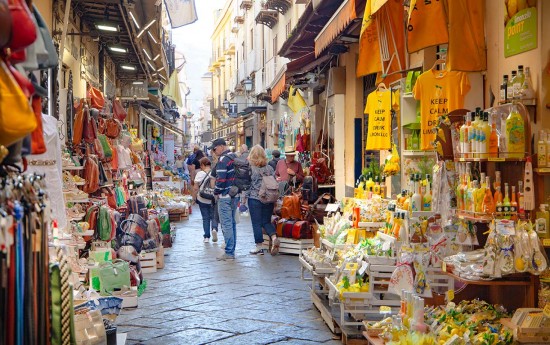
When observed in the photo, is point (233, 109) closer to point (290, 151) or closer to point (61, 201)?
point (290, 151)

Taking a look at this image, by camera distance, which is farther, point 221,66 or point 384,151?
point 221,66

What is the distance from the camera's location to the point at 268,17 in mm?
26250

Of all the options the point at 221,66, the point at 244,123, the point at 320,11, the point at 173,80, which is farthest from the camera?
the point at 221,66

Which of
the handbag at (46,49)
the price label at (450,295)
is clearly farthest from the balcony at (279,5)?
the handbag at (46,49)

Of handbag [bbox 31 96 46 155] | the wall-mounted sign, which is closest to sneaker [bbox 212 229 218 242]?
the wall-mounted sign

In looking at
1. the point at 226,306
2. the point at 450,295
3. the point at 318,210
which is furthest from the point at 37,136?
the point at 318,210

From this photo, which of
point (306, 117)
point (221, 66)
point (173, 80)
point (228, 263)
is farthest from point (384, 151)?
point (221, 66)

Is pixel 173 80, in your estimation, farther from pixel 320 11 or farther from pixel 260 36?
pixel 320 11

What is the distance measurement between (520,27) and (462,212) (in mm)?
1305

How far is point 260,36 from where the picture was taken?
101 feet

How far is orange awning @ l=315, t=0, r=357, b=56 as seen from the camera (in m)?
7.90

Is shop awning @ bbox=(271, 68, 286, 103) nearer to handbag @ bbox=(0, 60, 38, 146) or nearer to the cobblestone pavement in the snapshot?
the cobblestone pavement

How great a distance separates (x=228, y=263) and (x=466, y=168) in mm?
6077

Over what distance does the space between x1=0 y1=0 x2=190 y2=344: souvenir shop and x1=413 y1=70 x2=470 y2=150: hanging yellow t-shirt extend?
2918mm
